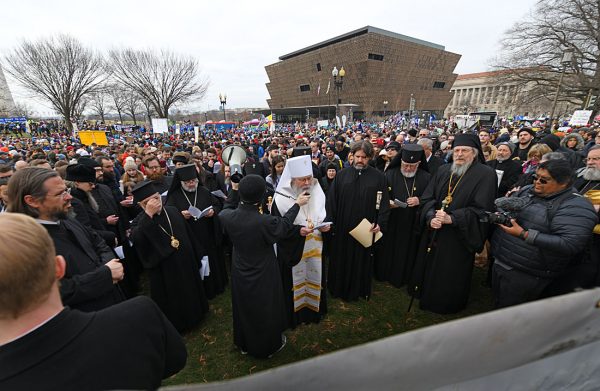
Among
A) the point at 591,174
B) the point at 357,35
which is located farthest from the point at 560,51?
the point at 357,35

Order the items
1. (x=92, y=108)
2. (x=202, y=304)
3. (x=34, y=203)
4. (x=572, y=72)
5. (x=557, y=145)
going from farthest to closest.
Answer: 1. (x=92, y=108)
2. (x=572, y=72)
3. (x=557, y=145)
4. (x=202, y=304)
5. (x=34, y=203)

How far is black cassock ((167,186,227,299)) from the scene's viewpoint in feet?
14.1

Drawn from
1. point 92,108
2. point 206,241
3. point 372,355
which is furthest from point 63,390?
point 92,108

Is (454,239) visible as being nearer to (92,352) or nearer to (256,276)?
(256,276)

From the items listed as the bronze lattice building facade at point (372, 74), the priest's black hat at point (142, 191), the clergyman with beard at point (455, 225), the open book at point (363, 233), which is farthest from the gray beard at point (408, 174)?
the bronze lattice building facade at point (372, 74)

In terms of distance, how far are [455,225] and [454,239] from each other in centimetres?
31

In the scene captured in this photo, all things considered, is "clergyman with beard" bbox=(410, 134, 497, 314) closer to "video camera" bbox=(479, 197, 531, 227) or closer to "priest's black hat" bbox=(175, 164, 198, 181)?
"video camera" bbox=(479, 197, 531, 227)

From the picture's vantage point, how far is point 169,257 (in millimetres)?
3451

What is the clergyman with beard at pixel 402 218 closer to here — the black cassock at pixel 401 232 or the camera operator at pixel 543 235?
the black cassock at pixel 401 232

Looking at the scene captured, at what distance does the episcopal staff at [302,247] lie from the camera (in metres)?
3.40

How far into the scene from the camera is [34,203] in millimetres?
2119

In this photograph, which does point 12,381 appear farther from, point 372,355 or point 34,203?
point 34,203

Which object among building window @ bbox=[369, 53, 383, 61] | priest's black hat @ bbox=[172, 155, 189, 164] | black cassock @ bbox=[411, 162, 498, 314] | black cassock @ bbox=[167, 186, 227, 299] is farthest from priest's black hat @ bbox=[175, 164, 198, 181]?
building window @ bbox=[369, 53, 383, 61]

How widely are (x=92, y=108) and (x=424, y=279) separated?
6943 cm
